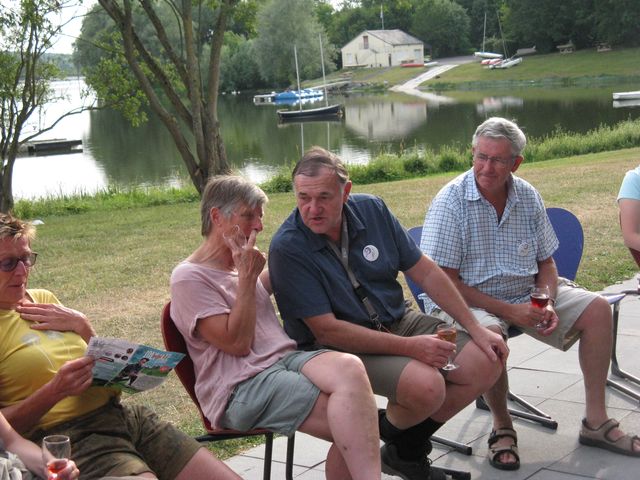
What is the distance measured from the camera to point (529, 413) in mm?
4074

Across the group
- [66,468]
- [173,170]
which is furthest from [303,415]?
[173,170]

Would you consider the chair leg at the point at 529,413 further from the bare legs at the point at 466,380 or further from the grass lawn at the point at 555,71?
the grass lawn at the point at 555,71

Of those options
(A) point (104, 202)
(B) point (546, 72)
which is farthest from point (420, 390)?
(B) point (546, 72)

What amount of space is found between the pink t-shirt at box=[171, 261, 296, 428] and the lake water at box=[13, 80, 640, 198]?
1458cm

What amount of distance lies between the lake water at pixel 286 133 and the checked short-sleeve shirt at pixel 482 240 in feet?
46.0

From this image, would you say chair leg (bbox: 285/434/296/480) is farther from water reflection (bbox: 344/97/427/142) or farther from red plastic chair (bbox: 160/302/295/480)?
water reflection (bbox: 344/97/427/142)

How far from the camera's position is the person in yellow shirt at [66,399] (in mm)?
2611

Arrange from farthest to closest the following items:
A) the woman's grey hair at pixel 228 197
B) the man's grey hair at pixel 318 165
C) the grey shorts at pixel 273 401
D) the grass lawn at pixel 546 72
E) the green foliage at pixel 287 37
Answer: the green foliage at pixel 287 37, the grass lawn at pixel 546 72, the man's grey hair at pixel 318 165, the woman's grey hair at pixel 228 197, the grey shorts at pixel 273 401

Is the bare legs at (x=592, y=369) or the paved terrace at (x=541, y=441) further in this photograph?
the bare legs at (x=592, y=369)

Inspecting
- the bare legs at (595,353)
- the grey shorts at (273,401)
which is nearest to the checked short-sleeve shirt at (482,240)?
the bare legs at (595,353)

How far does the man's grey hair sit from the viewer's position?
3.26 m

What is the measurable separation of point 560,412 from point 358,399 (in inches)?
67.1

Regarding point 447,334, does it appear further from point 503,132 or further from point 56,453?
point 56,453

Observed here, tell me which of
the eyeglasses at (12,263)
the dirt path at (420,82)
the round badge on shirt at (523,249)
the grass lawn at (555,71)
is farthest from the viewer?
the dirt path at (420,82)
